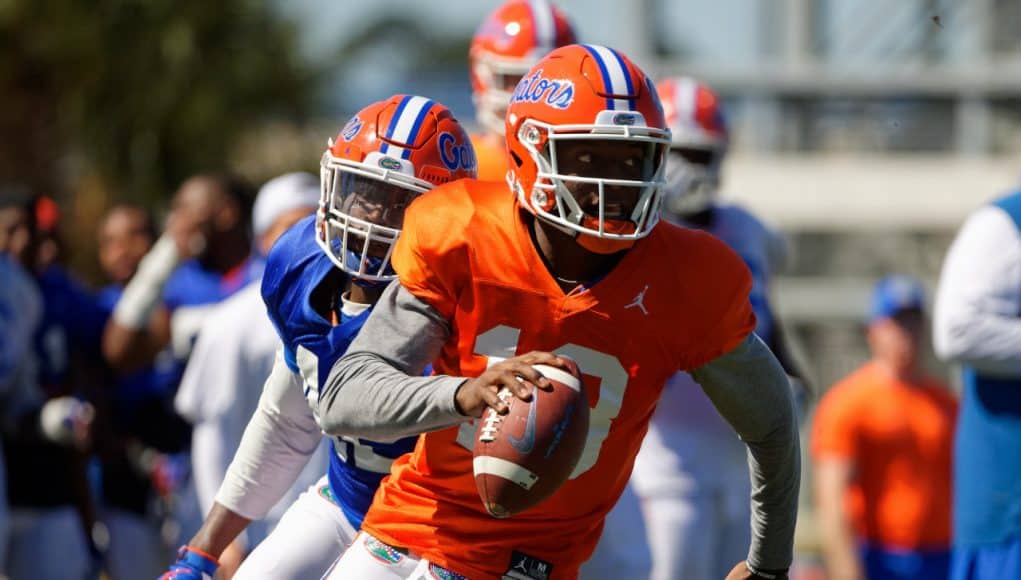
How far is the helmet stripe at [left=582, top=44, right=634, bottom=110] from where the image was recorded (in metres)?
3.12

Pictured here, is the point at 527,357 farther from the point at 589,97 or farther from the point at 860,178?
the point at 860,178

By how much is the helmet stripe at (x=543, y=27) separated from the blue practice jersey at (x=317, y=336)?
1.59 m

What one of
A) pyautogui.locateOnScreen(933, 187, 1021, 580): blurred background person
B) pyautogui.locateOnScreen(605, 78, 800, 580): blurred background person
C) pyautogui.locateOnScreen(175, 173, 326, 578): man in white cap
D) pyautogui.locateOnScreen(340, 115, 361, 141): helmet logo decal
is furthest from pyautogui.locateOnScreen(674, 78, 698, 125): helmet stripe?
pyautogui.locateOnScreen(340, 115, 361, 141): helmet logo decal

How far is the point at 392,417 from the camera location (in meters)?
2.88

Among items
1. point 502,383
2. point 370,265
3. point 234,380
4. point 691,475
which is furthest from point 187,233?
point 502,383

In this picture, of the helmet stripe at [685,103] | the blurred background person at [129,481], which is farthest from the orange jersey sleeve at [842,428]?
the blurred background person at [129,481]

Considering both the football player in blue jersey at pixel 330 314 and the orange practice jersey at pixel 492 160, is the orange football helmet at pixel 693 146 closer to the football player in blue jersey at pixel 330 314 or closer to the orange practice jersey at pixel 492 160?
the orange practice jersey at pixel 492 160

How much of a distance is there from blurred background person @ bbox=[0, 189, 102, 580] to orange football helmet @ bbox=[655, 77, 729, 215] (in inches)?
96.0

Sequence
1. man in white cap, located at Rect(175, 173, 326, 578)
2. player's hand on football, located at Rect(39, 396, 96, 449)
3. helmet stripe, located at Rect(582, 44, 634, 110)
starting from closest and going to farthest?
helmet stripe, located at Rect(582, 44, 634, 110) < man in white cap, located at Rect(175, 173, 326, 578) < player's hand on football, located at Rect(39, 396, 96, 449)

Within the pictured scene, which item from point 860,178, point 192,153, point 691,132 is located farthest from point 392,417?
point 192,153

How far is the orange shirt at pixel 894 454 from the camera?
738 cm

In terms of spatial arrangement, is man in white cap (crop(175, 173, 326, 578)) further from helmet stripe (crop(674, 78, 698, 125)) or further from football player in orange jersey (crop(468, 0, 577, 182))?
helmet stripe (crop(674, 78, 698, 125))

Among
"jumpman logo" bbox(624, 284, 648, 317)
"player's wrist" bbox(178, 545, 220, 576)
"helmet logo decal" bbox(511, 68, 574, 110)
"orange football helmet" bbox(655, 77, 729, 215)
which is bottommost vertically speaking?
"player's wrist" bbox(178, 545, 220, 576)

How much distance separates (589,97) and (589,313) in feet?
1.37
